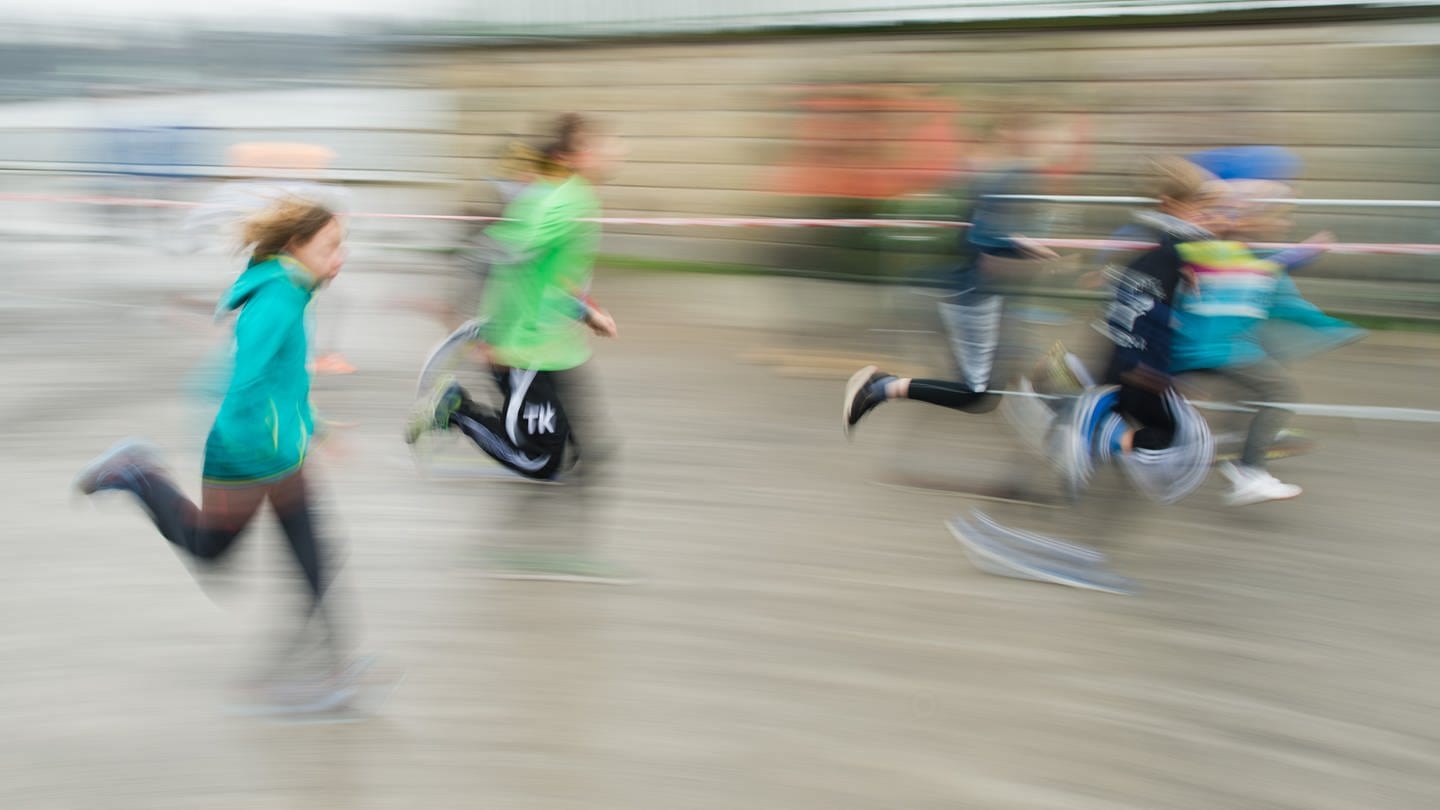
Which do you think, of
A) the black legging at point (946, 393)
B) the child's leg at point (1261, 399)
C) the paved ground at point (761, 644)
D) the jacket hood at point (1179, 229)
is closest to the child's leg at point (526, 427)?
the paved ground at point (761, 644)

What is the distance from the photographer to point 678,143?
11.8 metres

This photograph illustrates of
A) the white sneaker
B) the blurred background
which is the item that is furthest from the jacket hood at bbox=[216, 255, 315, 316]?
the white sneaker

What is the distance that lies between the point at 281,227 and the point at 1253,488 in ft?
12.7

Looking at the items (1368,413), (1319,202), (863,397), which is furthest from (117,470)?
(1319,202)

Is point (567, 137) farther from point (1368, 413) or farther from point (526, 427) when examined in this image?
point (1368, 413)

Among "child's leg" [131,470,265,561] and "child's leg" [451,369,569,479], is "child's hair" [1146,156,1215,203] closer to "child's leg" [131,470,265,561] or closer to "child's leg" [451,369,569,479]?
"child's leg" [451,369,569,479]

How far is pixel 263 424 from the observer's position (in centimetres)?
324

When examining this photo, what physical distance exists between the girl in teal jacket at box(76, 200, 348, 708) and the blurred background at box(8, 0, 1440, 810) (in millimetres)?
477

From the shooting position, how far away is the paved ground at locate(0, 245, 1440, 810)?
10.6 feet

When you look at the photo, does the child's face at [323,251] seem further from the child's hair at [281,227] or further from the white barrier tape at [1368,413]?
the white barrier tape at [1368,413]

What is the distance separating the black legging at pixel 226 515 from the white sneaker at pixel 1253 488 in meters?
3.61

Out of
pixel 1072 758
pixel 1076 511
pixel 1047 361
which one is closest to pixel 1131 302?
pixel 1047 361

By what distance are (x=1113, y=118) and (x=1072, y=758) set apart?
24.1ft

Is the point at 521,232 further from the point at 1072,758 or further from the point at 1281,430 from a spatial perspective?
the point at 1281,430
